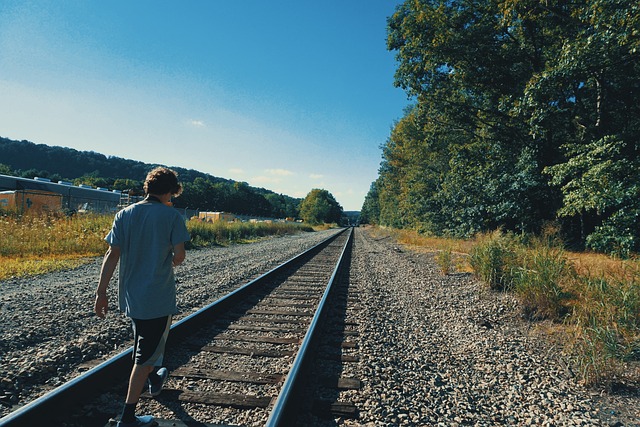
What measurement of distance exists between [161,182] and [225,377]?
6.31ft

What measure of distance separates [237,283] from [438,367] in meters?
5.22

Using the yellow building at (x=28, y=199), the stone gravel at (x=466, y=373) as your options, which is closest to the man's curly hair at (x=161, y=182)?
the stone gravel at (x=466, y=373)

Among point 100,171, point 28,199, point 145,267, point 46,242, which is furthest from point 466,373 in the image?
point 100,171

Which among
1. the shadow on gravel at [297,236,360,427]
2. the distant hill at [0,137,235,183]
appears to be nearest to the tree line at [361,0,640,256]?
the shadow on gravel at [297,236,360,427]

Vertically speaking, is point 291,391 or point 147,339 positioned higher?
point 147,339

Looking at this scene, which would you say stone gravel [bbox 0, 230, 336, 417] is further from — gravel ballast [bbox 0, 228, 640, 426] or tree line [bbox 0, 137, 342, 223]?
tree line [bbox 0, 137, 342, 223]

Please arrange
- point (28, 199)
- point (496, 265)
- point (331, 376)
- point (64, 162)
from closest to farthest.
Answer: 1. point (331, 376)
2. point (496, 265)
3. point (28, 199)
4. point (64, 162)

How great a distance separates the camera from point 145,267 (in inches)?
94.2

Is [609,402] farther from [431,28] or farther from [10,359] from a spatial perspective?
[431,28]

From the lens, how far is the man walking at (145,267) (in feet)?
7.77

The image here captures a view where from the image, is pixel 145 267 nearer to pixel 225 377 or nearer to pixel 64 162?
pixel 225 377

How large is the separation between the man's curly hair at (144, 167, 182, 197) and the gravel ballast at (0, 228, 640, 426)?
6.70 ft

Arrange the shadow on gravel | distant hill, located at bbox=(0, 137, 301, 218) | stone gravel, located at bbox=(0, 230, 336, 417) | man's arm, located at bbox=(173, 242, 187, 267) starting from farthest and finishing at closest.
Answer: distant hill, located at bbox=(0, 137, 301, 218), stone gravel, located at bbox=(0, 230, 336, 417), the shadow on gravel, man's arm, located at bbox=(173, 242, 187, 267)

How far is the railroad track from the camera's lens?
251 centimetres
